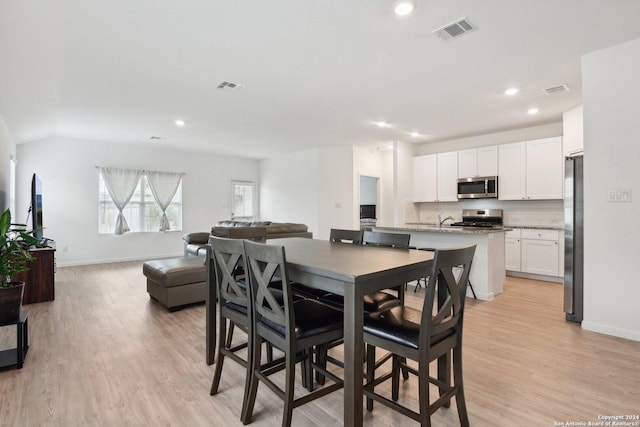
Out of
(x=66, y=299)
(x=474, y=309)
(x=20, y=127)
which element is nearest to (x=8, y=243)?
(x=66, y=299)

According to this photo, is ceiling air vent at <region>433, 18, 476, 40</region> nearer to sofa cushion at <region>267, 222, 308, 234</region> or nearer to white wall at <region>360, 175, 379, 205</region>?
sofa cushion at <region>267, 222, 308, 234</region>

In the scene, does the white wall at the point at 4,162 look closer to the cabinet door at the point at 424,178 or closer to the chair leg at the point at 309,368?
the chair leg at the point at 309,368

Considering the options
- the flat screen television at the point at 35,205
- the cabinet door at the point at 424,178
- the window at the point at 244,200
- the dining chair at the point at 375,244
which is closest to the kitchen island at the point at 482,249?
the dining chair at the point at 375,244

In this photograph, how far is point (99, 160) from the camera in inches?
265

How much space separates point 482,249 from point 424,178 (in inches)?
113

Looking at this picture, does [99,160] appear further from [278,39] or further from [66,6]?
[278,39]

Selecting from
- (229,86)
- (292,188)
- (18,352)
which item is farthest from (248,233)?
(292,188)

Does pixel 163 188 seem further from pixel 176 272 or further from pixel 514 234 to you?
pixel 514 234

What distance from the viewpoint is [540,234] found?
5.11 meters

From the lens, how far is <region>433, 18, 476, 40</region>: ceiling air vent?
2525 mm

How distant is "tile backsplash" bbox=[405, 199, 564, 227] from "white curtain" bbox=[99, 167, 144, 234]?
5.92 m

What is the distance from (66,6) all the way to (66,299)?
3455mm

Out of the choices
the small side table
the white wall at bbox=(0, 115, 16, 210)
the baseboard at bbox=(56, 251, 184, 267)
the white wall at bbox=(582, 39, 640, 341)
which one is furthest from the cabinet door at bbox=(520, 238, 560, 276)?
the white wall at bbox=(0, 115, 16, 210)

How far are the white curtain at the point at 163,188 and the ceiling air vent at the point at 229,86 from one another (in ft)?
14.4
